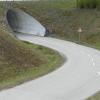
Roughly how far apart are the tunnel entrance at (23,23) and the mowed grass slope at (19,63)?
17.3 meters

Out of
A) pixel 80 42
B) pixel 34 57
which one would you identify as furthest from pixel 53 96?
pixel 80 42

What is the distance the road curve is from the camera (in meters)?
20.0

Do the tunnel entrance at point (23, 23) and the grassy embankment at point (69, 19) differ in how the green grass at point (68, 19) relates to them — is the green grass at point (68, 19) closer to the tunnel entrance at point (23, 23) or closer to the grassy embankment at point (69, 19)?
the grassy embankment at point (69, 19)

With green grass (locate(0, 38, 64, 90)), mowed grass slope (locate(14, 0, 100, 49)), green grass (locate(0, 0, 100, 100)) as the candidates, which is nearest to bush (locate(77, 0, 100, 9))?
green grass (locate(0, 0, 100, 100))

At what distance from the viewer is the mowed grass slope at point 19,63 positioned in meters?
24.2

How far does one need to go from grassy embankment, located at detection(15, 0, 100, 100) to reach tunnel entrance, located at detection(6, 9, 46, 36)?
1396 millimetres

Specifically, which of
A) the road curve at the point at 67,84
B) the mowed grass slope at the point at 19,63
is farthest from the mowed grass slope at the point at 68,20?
the mowed grass slope at the point at 19,63

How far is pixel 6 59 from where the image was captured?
88.4ft

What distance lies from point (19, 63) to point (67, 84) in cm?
535

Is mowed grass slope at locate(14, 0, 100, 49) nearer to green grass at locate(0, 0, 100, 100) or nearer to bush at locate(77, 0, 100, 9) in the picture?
green grass at locate(0, 0, 100, 100)

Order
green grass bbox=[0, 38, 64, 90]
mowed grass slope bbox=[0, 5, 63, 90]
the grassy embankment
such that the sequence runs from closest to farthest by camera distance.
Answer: green grass bbox=[0, 38, 64, 90] < mowed grass slope bbox=[0, 5, 63, 90] < the grassy embankment

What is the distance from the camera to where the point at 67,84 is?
74.9ft

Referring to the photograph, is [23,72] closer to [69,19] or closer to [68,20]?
[68,20]

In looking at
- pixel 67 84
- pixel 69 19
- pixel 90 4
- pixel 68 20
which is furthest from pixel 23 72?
pixel 90 4
